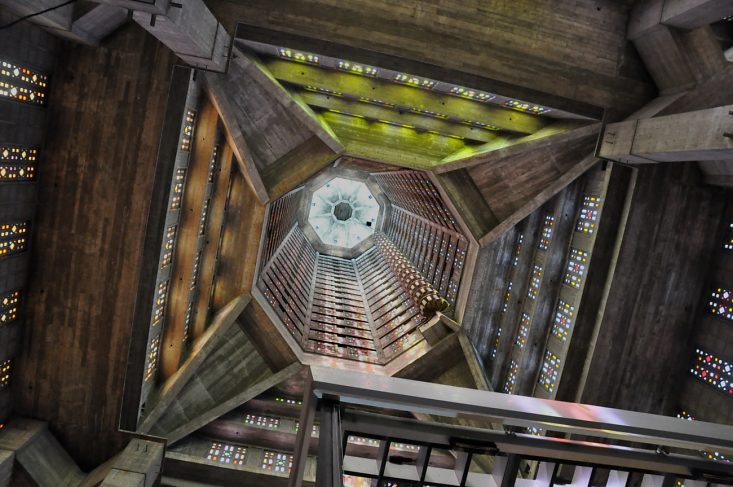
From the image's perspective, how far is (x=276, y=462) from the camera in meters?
22.5

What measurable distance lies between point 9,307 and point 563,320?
825 inches

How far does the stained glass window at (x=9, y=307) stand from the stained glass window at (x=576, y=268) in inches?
824

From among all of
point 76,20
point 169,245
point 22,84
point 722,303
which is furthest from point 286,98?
point 722,303

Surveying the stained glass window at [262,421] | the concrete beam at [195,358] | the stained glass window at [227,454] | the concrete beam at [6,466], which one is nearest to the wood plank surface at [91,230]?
the concrete beam at [195,358]

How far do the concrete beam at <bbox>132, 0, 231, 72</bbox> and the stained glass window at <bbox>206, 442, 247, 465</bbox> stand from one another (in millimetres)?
16795

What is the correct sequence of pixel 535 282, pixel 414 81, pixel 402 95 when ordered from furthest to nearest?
pixel 535 282 < pixel 402 95 < pixel 414 81

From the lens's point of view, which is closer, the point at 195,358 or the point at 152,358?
the point at 152,358

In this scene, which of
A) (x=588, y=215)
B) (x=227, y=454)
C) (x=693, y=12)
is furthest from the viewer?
(x=227, y=454)

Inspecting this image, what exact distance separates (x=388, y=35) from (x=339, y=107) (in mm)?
3999

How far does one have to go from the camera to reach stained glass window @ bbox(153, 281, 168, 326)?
59.7 feet

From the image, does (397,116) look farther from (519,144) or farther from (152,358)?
(152,358)

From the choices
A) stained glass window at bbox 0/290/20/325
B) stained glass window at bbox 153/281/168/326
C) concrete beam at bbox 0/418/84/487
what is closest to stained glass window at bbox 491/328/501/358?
stained glass window at bbox 153/281/168/326

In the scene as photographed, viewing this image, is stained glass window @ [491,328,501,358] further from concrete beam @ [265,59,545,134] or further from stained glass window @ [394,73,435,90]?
stained glass window @ [394,73,435,90]

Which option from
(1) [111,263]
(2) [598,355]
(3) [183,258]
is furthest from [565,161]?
(1) [111,263]
